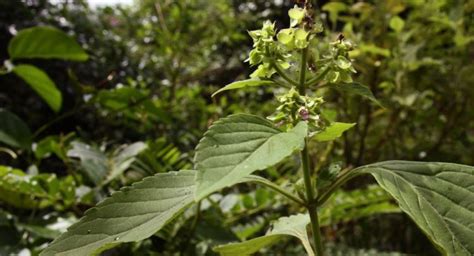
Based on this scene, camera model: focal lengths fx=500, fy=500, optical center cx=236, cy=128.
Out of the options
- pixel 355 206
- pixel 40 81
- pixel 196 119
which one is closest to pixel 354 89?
pixel 355 206

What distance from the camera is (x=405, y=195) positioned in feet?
1.78

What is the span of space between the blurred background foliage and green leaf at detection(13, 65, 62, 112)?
75 millimetres

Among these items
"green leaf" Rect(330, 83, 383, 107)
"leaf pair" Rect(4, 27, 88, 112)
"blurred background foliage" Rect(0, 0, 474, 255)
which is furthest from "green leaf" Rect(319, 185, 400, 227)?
"leaf pair" Rect(4, 27, 88, 112)

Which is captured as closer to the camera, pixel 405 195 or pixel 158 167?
pixel 405 195

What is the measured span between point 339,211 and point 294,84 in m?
0.88

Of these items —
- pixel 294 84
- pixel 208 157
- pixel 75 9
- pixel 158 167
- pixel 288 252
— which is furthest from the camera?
pixel 75 9

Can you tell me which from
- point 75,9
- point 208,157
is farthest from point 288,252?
point 75,9

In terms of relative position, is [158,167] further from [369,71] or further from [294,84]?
[369,71]

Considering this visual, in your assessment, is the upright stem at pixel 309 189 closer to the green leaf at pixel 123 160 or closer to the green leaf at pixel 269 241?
the green leaf at pixel 269 241

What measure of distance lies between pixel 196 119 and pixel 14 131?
1.11 metres

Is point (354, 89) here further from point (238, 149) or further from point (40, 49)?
point (40, 49)

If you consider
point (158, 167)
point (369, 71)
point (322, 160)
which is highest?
point (369, 71)

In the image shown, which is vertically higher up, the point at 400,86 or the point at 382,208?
the point at 400,86

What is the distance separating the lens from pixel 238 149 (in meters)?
0.49
